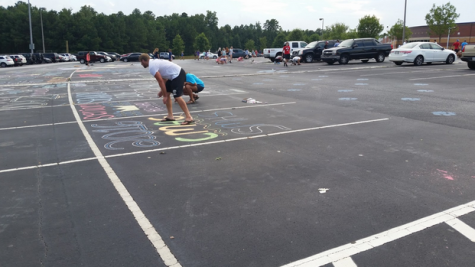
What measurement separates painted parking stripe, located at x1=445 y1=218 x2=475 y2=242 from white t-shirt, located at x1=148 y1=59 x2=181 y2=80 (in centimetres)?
637

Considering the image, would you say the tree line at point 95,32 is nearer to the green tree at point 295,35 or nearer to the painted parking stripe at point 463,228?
the green tree at point 295,35

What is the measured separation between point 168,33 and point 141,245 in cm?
14310

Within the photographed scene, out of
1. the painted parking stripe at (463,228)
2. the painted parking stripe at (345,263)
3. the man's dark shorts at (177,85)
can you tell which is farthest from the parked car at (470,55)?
the painted parking stripe at (345,263)

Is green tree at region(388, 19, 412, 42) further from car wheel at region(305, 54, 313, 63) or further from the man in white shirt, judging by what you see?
the man in white shirt

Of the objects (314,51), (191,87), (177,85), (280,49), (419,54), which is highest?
(280,49)

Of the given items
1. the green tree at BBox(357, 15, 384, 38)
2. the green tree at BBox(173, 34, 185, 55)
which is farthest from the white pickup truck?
the green tree at BBox(173, 34, 185, 55)

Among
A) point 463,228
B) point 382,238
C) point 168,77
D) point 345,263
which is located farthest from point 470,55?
point 345,263

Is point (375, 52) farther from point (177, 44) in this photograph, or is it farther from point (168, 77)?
point (177, 44)

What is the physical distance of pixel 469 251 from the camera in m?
3.09

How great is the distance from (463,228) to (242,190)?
7.50 ft

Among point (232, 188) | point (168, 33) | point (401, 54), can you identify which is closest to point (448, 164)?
point (232, 188)

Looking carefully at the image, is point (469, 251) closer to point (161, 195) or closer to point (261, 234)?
point (261, 234)

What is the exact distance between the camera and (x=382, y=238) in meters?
3.31

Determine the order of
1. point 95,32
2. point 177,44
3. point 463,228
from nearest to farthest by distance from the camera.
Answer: point 463,228 < point 95,32 < point 177,44
